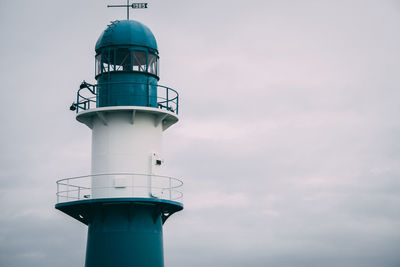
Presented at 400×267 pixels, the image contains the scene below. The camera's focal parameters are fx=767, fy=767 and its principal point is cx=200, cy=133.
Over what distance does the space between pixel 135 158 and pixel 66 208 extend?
11.5ft

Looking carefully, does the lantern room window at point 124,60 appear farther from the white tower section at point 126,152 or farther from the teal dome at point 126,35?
the white tower section at point 126,152

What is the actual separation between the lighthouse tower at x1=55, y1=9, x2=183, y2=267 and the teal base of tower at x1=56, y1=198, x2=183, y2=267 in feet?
0.12

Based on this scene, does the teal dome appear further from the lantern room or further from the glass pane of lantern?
the glass pane of lantern

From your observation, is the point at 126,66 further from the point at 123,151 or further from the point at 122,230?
the point at 122,230

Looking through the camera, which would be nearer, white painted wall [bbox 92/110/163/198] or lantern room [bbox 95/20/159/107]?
white painted wall [bbox 92/110/163/198]

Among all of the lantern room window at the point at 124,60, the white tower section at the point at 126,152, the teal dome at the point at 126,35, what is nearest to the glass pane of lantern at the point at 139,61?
the lantern room window at the point at 124,60

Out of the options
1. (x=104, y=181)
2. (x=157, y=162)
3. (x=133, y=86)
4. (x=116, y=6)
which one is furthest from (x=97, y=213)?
(x=116, y=6)

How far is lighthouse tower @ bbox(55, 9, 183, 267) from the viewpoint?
101 feet

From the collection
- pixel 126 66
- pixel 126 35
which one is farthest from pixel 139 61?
pixel 126 35

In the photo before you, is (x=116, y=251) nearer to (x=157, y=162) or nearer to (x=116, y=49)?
(x=157, y=162)

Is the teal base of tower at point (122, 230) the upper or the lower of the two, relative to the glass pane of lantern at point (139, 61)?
lower

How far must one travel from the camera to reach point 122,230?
30.9 meters

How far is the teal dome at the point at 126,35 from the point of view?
106 feet

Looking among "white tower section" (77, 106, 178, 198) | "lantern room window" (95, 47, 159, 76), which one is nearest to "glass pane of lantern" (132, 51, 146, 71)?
"lantern room window" (95, 47, 159, 76)
